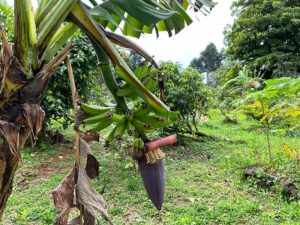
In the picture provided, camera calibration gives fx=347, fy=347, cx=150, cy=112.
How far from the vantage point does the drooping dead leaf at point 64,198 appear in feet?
1.96

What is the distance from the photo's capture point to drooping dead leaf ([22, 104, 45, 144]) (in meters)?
0.59

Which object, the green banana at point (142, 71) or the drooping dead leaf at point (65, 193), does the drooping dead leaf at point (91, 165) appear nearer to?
the drooping dead leaf at point (65, 193)

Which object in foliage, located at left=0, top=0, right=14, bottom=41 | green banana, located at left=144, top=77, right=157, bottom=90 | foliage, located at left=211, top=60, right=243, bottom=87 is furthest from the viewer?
foliage, located at left=211, top=60, right=243, bottom=87

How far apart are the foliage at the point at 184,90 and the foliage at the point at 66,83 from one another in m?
0.77

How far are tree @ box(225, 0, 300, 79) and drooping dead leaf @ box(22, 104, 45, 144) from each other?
23.5ft

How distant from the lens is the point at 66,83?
329 cm

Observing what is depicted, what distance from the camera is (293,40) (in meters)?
7.87

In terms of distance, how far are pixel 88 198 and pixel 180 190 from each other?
5.97 feet

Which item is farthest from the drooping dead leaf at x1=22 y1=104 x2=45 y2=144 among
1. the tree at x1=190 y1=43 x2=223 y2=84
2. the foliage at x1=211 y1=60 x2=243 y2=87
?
the tree at x1=190 y1=43 x2=223 y2=84

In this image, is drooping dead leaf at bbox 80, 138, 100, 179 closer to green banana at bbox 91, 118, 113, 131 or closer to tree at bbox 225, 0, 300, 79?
green banana at bbox 91, 118, 113, 131

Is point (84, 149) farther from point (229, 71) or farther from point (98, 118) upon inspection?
point (229, 71)

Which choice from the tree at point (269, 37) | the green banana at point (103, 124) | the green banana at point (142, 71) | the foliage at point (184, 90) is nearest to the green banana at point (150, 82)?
the green banana at point (142, 71)

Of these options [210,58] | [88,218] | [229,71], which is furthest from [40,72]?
[210,58]

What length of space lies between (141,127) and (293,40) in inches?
316
